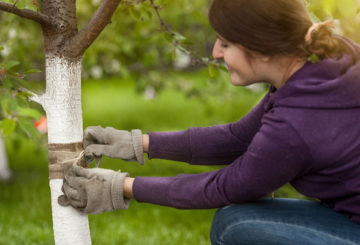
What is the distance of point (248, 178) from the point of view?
1.54 m

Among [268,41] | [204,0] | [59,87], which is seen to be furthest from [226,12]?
[204,0]

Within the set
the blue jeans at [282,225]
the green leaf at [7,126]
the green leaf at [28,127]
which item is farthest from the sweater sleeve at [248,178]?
the green leaf at [7,126]

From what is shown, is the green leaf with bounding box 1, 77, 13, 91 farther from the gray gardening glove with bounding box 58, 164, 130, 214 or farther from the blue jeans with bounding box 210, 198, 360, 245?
the blue jeans with bounding box 210, 198, 360, 245

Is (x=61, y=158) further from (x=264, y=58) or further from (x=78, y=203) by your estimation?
(x=264, y=58)

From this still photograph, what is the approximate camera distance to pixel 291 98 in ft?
5.06

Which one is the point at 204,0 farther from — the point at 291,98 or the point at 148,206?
the point at 291,98

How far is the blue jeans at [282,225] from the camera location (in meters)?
1.63

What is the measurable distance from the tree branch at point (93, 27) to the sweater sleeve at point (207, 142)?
474mm

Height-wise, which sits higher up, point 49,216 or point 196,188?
point 196,188

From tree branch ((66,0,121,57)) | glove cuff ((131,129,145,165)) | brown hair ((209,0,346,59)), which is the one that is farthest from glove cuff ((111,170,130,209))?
brown hair ((209,0,346,59))

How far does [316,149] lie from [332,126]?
0.10m

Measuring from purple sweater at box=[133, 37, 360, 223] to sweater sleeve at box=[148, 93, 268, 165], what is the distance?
0.28 metres

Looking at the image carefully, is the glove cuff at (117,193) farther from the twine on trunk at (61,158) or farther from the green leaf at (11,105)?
the green leaf at (11,105)

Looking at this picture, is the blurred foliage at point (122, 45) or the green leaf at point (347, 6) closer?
the green leaf at point (347, 6)
